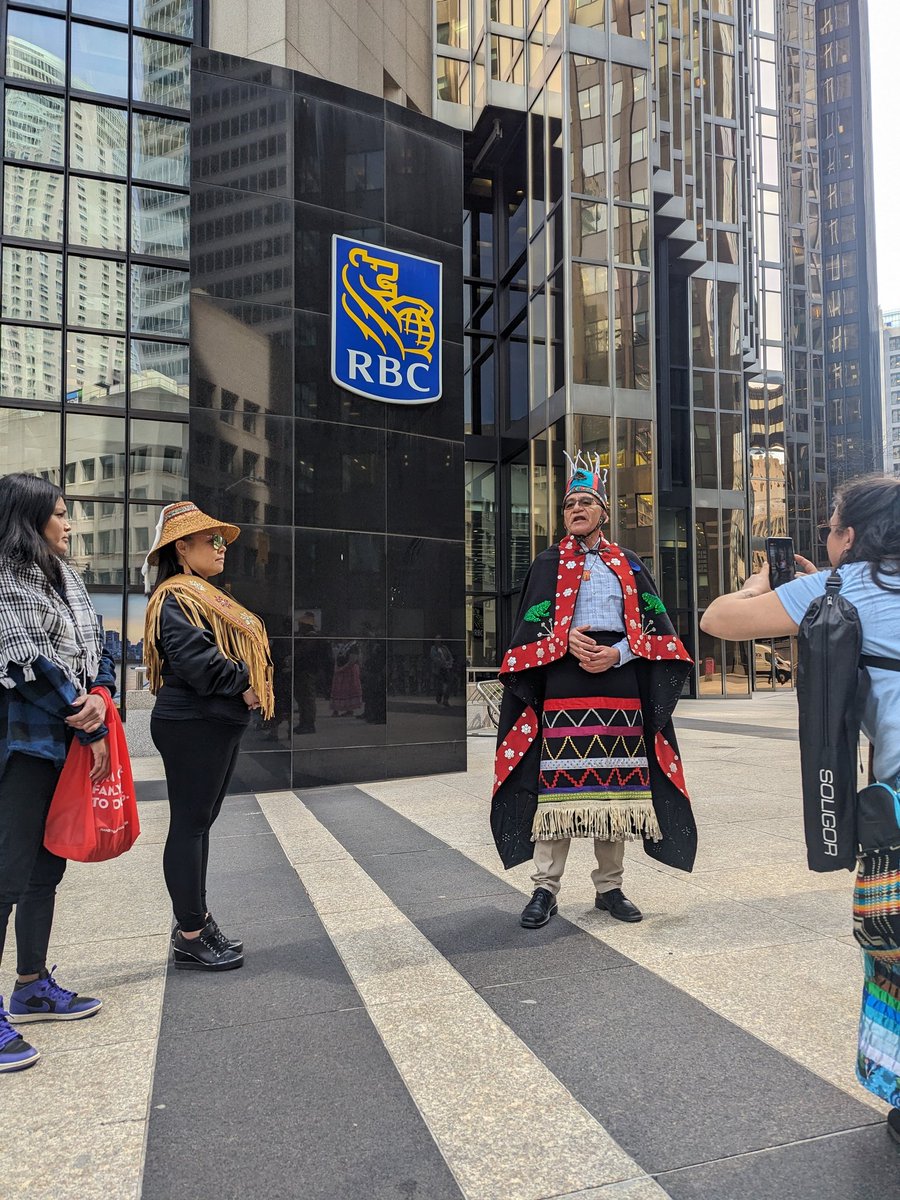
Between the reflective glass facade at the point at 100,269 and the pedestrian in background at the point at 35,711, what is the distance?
10525 mm

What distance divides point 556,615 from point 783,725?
13.0 meters

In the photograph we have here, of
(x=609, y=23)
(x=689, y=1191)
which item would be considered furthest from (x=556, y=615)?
(x=609, y=23)

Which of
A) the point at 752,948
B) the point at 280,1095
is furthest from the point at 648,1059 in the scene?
the point at 752,948

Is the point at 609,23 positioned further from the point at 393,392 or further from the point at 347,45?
the point at 393,392

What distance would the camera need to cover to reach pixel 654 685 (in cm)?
441

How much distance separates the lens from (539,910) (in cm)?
420

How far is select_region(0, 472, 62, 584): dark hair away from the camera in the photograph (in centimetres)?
301

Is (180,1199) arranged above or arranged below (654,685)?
below

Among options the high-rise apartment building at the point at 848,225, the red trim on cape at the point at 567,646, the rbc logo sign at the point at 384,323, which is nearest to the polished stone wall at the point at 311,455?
the rbc logo sign at the point at 384,323

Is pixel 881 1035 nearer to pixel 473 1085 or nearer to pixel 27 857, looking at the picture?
pixel 473 1085

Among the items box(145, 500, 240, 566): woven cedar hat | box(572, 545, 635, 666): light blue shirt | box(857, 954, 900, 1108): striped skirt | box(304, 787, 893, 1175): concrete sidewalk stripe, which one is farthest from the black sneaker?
box(857, 954, 900, 1108): striped skirt

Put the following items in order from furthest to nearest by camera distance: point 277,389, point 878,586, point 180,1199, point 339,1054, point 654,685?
point 277,389, point 654,685, point 339,1054, point 878,586, point 180,1199

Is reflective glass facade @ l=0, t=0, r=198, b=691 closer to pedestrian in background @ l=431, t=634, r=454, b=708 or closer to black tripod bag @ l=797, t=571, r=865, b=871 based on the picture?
pedestrian in background @ l=431, t=634, r=454, b=708

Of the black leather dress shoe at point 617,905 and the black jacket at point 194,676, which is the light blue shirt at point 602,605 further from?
the black jacket at point 194,676
